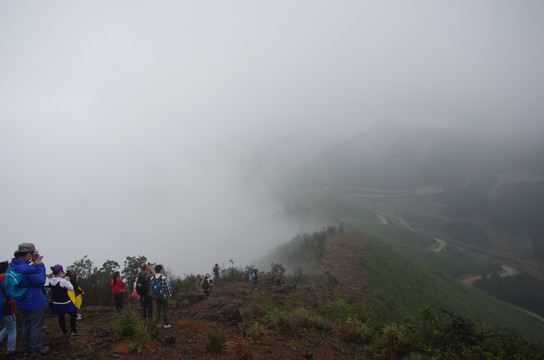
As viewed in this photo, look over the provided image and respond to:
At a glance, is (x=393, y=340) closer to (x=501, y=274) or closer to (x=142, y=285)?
(x=142, y=285)

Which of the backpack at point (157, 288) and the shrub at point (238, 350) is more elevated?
the backpack at point (157, 288)

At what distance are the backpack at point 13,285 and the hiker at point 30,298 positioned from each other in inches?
1.8

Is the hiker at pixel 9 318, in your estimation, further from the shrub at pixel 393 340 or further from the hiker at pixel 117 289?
the shrub at pixel 393 340

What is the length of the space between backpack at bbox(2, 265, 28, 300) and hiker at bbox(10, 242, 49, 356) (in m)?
0.05

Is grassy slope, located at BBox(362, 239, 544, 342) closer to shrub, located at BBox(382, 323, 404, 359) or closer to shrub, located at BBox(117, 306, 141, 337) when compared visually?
shrub, located at BBox(382, 323, 404, 359)

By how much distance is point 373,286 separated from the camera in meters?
22.7

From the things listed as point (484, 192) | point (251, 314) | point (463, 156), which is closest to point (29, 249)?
point (251, 314)

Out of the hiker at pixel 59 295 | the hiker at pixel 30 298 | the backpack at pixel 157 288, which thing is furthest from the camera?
the backpack at pixel 157 288

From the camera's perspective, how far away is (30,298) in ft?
18.2

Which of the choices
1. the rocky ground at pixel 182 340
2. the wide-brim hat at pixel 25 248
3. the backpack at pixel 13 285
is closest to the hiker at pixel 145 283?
the rocky ground at pixel 182 340

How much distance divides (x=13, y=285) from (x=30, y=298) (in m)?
0.44

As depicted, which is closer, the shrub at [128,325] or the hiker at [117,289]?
the shrub at [128,325]

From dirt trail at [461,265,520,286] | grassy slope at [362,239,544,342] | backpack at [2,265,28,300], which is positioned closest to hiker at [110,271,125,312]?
backpack at [2,265,28,300]

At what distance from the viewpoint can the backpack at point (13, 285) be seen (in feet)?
17.4
